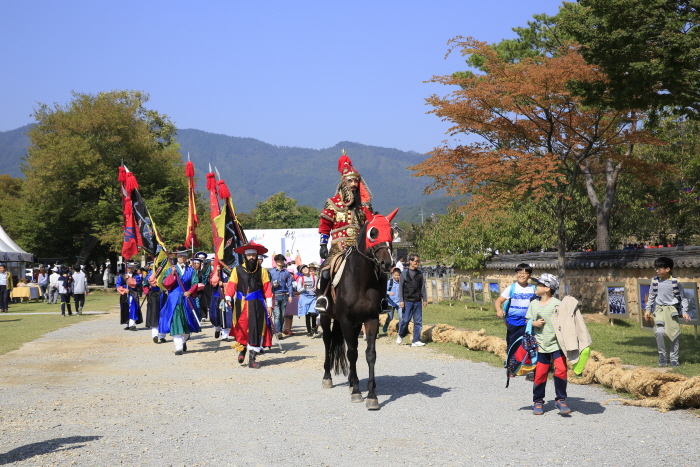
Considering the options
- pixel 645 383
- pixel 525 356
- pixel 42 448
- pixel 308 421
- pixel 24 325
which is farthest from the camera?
pixel 24 325

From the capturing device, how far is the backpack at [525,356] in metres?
7.30

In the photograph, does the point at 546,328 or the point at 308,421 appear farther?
the point at 546,328

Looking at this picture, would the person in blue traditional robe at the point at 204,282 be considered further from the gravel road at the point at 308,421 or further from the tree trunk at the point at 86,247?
the tree trunk at the point at 86,247

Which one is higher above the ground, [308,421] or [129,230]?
[129,230]

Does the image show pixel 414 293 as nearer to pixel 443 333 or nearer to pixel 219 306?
pixel 443 333

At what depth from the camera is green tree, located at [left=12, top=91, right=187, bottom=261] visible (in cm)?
4653

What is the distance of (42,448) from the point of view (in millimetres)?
6062

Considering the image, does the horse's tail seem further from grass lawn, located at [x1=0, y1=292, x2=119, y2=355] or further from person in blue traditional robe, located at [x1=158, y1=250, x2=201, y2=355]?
grass lawn, located at [x1=0, y1=292, x2=119, y2=355]

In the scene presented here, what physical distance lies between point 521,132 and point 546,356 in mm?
12254

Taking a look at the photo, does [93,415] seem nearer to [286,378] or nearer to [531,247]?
[286,378]

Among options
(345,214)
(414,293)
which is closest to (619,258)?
(414,293)

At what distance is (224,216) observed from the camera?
47.3 feet

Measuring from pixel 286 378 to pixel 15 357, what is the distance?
6871 mm

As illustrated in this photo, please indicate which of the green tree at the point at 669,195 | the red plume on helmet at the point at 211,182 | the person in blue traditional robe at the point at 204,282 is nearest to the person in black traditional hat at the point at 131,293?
the person in blue traditional robe at the point at 204,282
